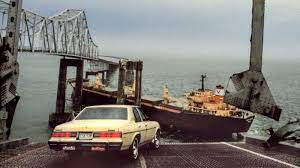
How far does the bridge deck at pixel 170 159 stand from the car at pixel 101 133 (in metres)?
0.39

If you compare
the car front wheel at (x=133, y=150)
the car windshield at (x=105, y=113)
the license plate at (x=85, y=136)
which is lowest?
the car front wheel at (x=133, y=150)

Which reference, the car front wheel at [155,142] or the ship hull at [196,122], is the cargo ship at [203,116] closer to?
the ship hull at [196,122]

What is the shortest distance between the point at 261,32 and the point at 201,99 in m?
32.7

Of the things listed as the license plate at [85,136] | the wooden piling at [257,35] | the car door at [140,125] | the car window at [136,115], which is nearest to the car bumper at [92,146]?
the license plate at [85,136]

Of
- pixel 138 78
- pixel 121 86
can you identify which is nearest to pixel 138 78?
pixel 138 78

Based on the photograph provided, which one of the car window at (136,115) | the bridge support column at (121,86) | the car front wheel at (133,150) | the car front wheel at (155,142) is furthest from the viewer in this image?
the bridge support column at (121,86)

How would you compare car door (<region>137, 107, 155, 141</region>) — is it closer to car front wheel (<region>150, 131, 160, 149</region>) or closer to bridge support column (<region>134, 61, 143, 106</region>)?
car front wheel (<region>150, 131, 160, 149</region>)

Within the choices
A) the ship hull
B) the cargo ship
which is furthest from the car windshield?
the ship hull

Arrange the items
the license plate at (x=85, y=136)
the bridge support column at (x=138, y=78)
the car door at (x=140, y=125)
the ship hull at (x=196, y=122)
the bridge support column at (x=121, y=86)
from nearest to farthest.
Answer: the license plate at (x=85, y=136) < the car door at (x=140, y=125) < the bridge support column at (x=121, y=86) < the bridge support column at (x=138, y=78) < the ship hull at (x=196, y=122)

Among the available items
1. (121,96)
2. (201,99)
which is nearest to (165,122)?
(201,99)

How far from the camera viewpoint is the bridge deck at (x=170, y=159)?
7.93 meters

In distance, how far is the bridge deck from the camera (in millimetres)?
7926

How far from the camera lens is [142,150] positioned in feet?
34.7

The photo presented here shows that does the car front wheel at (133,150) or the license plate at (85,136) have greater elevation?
the license plate at (85,136)
